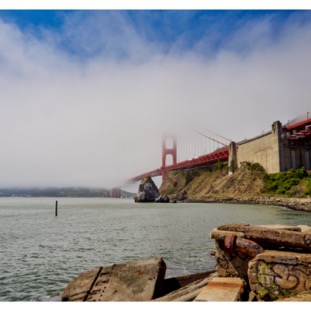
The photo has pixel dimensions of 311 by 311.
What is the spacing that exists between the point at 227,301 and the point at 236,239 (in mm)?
1206

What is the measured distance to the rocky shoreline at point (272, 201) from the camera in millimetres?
40469

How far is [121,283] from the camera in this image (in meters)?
5.89

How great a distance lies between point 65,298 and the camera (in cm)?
605

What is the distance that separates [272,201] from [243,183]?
17.0m

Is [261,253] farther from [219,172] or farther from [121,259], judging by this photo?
[219,172]

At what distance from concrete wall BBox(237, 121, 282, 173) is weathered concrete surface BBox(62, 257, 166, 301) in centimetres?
6195

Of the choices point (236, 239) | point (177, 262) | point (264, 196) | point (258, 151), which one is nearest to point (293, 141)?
point (258, 151)

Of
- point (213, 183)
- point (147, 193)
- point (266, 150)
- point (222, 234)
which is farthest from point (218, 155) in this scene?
point (222, 234)

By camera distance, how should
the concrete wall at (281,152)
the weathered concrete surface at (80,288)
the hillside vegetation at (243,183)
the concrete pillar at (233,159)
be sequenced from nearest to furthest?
1. the weathered concrete surface at (80,288)
2. the hillside vegetation at (243,183)
3. the concrete wall at (281,152)
4. the concrete pillar at (233,159)

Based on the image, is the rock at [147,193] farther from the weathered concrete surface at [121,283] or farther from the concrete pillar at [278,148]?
the weathered concrete surface at [121,283]

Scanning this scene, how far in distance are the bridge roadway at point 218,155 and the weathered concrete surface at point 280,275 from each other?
207ft

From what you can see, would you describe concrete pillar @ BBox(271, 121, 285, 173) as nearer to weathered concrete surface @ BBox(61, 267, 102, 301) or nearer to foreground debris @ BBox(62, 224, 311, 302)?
foreground debris @ BBox(62, 224, 311, 302)

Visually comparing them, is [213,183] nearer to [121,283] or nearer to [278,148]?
[278,148]

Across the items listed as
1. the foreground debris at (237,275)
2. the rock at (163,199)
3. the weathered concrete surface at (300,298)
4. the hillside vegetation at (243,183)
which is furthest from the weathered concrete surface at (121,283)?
the rock at (163,199)
